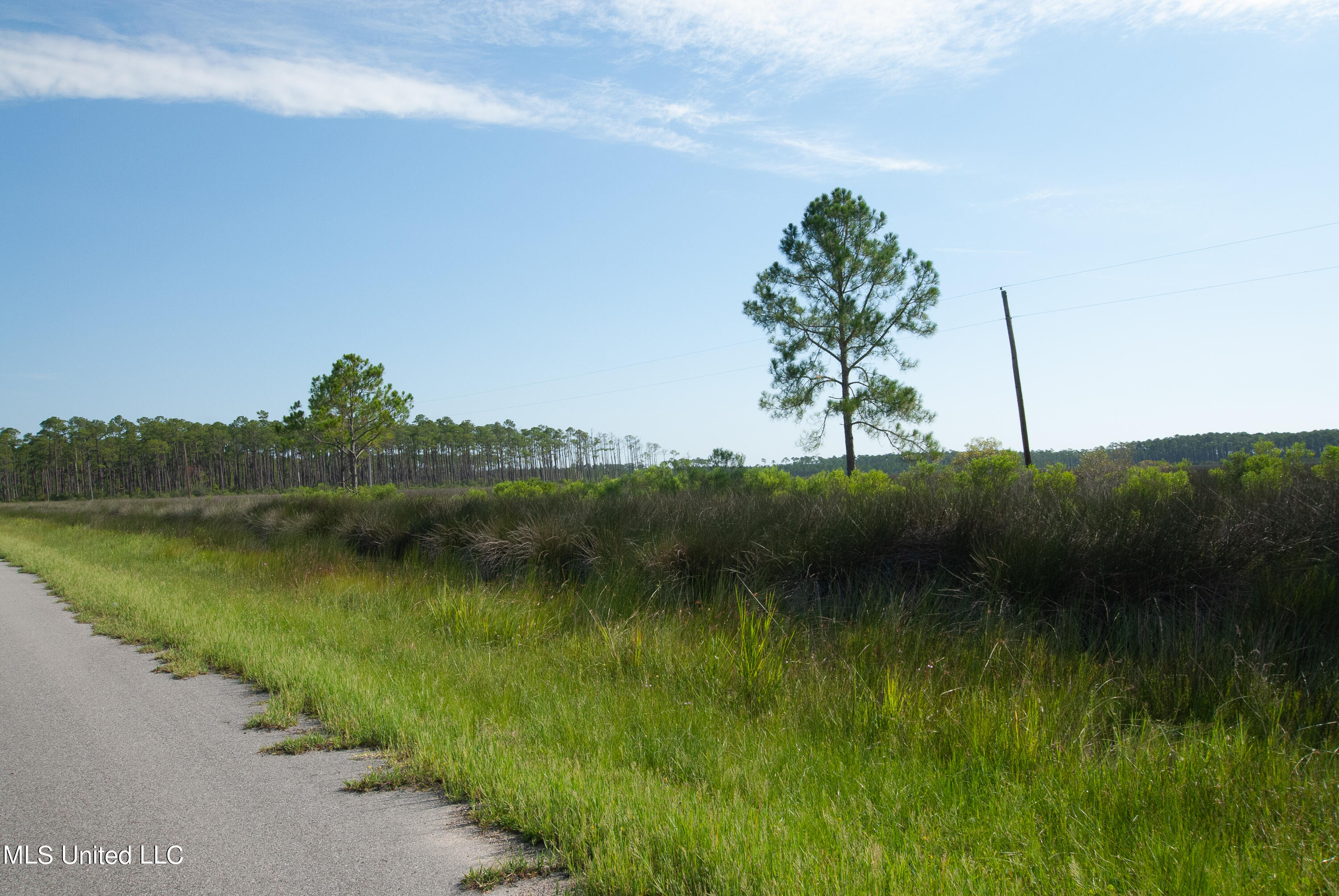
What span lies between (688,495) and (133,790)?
1033 cm

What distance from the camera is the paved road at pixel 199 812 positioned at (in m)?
2.93

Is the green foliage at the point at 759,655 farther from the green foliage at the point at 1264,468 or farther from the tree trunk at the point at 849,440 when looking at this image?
the tree trunk at the point at 849,440

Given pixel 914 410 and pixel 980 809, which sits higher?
pixel 914 410

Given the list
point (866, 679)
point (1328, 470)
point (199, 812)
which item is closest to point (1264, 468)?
point (1328, 470)

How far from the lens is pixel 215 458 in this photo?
118 meters

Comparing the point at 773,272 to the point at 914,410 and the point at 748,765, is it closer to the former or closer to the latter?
the point at 914,410

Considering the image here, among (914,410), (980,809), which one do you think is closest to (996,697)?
(980,809)

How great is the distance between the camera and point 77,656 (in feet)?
23.8

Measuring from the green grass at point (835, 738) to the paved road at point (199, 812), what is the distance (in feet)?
0.96

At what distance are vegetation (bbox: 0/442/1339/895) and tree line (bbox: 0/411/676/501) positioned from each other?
97373 millimetres

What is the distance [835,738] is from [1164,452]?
2916 inches

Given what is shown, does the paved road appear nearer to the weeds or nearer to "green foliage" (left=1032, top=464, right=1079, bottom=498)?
the weeds

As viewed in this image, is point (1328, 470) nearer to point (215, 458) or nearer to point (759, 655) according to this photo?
point (759, 655)

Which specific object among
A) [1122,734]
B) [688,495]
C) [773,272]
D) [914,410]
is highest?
[773,272]
